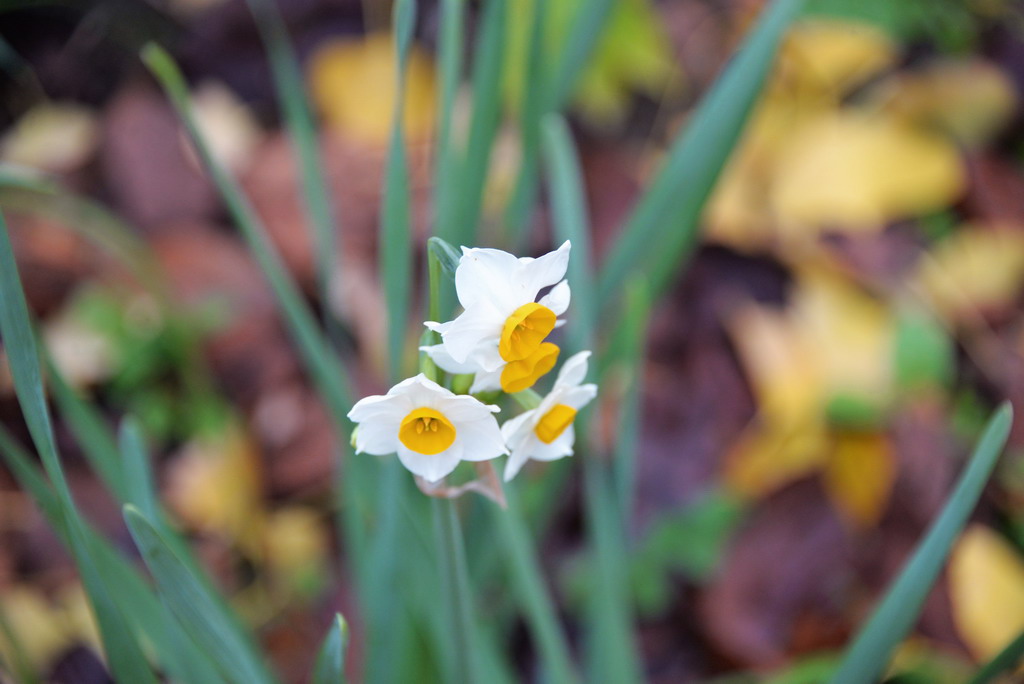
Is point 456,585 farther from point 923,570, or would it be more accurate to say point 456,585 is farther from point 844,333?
point 844,333

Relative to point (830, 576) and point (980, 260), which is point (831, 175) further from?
point (830, 576)

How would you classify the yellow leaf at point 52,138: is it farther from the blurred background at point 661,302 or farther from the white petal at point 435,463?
the white petal at point 435,463

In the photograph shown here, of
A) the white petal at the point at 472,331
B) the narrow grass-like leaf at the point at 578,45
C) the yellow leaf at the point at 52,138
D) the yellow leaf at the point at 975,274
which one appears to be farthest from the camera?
the yellow leaf at the point at 52,138

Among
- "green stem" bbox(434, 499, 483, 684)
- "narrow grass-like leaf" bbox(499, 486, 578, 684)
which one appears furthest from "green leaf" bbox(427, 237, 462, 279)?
"narrow grass-like leaf" bbox(499, 486, 578, 684)

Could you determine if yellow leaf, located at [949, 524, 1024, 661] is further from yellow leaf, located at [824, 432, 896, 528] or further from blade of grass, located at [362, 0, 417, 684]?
blade of grass, located at [362, 0, 417, 684]

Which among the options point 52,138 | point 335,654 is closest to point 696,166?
point 335,654

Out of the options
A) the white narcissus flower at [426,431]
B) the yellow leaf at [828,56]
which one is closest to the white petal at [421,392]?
the white narcissus flower at [426,431]

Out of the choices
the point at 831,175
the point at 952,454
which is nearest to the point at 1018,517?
the point at 952,454
